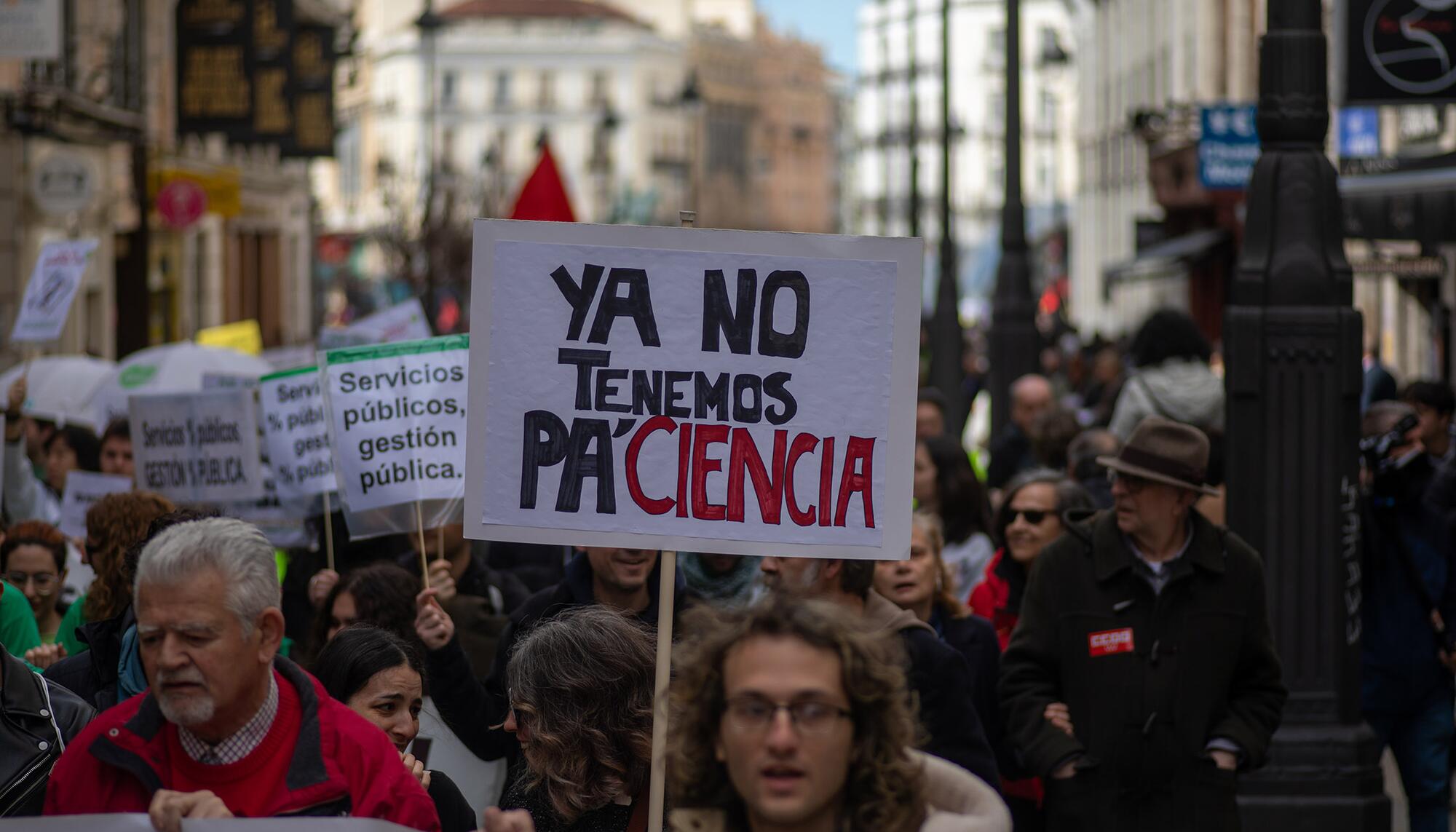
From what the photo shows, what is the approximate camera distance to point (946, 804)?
350 centimetres

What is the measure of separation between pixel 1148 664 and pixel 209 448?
4.70 meters

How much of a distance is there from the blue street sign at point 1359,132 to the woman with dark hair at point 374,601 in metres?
18.5

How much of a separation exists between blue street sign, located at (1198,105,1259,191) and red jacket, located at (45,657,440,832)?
16.4m

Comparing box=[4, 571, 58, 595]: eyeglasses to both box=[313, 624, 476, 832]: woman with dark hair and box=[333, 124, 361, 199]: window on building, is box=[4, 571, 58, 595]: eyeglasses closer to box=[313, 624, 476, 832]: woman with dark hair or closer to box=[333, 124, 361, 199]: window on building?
box=[313, 624, 476, 832]: woman with dark hair

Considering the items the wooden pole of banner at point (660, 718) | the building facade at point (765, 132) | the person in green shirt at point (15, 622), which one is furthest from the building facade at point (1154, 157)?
the building facade at point (765, 132)

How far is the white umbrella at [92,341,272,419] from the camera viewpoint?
486 inches

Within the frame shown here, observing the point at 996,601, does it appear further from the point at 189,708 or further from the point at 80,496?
the point at 189,708

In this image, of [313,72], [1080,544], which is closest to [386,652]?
[1080,544]

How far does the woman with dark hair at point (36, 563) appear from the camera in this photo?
751cm

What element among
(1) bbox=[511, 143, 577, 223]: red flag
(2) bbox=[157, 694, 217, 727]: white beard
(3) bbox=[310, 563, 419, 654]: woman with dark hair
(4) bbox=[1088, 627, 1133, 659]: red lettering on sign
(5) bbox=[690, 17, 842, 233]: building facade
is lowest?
(4) bbox=[1088, 627, 1133, 659]: red lettering on sign

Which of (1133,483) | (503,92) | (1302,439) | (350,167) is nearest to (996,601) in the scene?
(1302,439)

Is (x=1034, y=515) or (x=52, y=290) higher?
(x=52, y=290)

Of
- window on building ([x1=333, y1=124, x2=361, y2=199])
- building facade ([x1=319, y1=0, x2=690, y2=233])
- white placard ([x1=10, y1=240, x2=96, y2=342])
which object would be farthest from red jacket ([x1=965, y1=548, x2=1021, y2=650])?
building facade ([x1=319, y1=0, x2=690, y2=233])

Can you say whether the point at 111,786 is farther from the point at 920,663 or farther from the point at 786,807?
the point at 920,663
